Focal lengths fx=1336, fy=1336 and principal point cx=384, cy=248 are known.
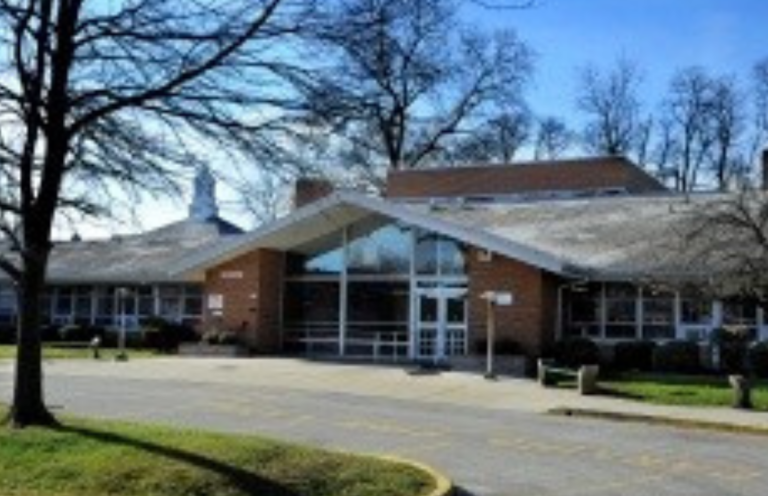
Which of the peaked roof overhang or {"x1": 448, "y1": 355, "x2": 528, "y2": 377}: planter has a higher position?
the peaked roof overhang

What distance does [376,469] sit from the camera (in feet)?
47.6

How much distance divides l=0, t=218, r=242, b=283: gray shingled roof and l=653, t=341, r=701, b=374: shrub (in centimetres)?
1757

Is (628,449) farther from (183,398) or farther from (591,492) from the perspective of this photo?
(183,398)

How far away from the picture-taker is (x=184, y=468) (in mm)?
14047

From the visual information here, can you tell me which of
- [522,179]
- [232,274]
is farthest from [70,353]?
[522,179]

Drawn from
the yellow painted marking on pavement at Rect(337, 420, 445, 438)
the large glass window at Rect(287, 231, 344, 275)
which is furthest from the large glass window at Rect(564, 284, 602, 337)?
the yellow painted marking on pavement at Rect(337, 420, 445, 438)

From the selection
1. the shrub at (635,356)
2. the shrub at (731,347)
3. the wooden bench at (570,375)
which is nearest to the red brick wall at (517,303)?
the wooden bench at (570,375)

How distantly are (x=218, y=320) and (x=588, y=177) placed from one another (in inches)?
755

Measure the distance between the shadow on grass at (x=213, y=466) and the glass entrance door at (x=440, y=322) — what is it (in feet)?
76.8

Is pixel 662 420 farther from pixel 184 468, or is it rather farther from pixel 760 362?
pixel 184 468

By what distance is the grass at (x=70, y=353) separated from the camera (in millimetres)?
40656

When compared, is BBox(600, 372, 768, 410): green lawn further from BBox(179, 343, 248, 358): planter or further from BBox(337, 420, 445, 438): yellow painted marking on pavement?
BBox(179, 343, 248, 358): planter

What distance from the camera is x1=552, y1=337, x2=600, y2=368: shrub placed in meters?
35.3

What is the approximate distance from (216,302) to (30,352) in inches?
1069
